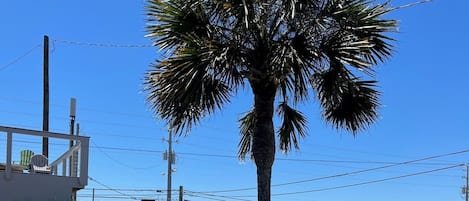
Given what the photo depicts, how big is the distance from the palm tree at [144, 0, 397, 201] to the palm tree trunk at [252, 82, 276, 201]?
16 millimetres


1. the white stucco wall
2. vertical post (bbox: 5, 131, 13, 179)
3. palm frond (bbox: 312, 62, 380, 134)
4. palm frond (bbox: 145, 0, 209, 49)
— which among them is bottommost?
the white stucco wall

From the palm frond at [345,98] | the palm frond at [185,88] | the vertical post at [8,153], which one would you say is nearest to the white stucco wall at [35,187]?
the vertical post at [8,153]

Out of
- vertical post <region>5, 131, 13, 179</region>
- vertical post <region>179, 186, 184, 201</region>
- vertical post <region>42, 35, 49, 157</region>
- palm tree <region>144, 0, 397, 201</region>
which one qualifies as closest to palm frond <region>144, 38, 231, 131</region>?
palm tree <region>144, 0, 397, 201</region>

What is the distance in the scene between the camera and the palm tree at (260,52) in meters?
10.9

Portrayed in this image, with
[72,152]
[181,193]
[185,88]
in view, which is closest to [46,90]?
[72,152]

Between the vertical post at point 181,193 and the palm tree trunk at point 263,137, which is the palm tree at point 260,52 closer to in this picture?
the palm tree trunk at point 263,137

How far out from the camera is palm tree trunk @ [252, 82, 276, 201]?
11180mm

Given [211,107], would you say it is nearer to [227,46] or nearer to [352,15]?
[227,46]

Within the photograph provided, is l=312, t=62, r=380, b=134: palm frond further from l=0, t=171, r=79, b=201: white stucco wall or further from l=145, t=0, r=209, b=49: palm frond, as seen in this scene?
l=0, t=171, r=79, b=201: white stucco wall

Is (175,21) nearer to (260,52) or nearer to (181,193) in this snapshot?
(260,52)

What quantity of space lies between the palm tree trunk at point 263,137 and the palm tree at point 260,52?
0.05 ft

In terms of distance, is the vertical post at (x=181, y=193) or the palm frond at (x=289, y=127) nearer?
the palm frond at (x=289, y=127)

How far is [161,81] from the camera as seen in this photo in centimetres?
1130

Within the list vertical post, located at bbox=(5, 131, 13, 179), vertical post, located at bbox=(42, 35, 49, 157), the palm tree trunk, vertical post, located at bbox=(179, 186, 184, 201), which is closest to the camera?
vertical post, located at bbox=(5, 131, 13, 179)
